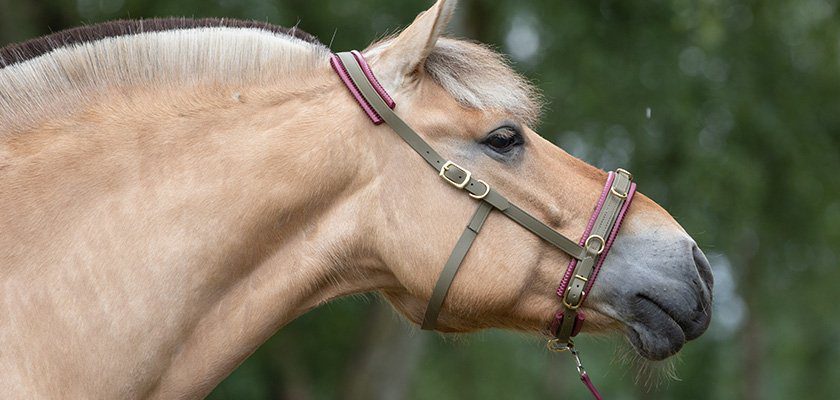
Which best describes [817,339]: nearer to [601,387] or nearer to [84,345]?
[601,387]

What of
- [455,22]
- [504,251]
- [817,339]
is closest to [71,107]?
[504,251]

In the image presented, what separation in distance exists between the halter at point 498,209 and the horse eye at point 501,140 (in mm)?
162

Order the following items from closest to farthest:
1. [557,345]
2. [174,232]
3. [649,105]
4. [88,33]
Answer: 1. [174,232]
2. [88,33]
3. [557,345]
4. [649,105]

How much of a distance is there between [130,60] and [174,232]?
0.70 m

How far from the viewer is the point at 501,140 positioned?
3975 millimetres

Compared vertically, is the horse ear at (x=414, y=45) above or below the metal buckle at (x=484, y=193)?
above

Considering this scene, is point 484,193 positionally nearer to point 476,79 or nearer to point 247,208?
point 476,79

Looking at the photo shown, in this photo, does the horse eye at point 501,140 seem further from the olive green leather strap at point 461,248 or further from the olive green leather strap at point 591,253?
the olive green leather strap at point 591,253

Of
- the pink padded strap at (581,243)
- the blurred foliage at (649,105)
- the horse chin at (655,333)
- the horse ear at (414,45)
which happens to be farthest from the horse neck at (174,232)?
the blurred foliage at (649,105)

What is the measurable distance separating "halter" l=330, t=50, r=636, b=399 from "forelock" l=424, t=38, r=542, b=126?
0.87ft

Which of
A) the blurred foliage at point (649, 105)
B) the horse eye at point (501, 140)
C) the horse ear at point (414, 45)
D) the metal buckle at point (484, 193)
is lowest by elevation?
the blurred foliage at point (649, 105)

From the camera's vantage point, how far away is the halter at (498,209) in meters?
3.87

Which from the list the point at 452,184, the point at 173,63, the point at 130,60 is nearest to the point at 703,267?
the point at 452,184

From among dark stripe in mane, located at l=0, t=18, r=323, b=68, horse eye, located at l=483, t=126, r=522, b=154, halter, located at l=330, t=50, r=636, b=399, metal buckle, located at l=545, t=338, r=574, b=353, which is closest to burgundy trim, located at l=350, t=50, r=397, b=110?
halter, located at l=330, t=50, r=636, b=399
